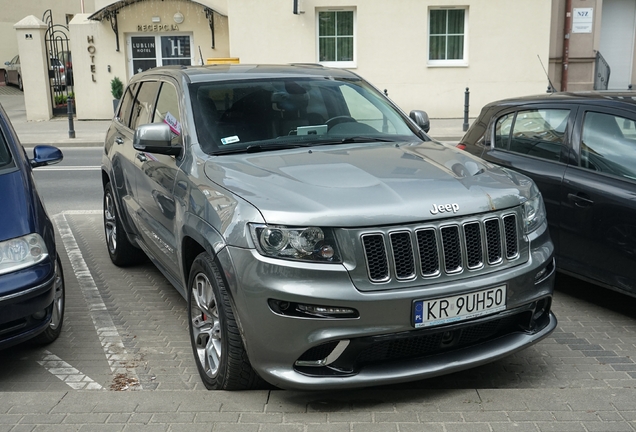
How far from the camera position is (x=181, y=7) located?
22.2m

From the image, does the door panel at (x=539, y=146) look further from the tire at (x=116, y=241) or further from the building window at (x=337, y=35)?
the building window at (x=337, y=35)

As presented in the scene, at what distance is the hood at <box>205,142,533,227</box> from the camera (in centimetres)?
359

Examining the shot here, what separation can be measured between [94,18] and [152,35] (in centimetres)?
172

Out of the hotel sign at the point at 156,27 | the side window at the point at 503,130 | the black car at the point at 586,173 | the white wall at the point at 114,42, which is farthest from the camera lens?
the hotel sign at the point at 156,27

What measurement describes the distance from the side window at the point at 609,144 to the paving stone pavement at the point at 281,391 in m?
1.05

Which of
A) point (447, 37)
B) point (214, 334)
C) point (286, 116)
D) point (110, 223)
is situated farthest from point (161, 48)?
point (214, 334)

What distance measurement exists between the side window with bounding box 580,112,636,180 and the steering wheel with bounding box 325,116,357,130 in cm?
173

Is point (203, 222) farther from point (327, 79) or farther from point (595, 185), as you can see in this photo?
point (595, 185)

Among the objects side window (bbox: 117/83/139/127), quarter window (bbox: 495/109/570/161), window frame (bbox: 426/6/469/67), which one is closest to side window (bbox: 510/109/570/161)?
quarter window (bbox: 495/109/570/161)

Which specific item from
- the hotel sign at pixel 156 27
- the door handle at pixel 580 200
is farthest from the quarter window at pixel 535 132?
the hotel sign at pixel 156 27

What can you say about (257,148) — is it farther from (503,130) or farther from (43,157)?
(503,130)

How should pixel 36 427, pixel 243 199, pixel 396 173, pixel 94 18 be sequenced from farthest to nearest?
pixel 94 18
pixel 396 173
pixel 243 199
pixel 36 427

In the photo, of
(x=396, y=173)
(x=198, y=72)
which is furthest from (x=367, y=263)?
(x=198, y=72)

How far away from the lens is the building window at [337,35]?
20859 mm
